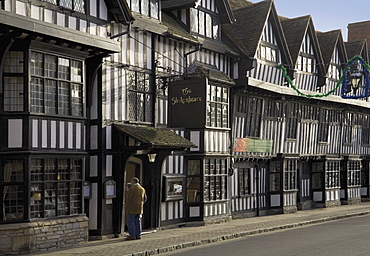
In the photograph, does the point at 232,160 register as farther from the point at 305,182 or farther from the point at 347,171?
the point at 347,171

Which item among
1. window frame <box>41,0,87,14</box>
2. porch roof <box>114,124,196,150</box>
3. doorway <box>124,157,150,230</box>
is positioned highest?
window frame <box>41,0,87,14</box>

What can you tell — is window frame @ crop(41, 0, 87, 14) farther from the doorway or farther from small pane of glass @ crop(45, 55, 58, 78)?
the doorway

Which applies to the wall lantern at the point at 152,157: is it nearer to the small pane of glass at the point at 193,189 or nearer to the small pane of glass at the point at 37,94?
the small pane of glass at the point at 193,189

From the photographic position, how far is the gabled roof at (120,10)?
16953 millimetres

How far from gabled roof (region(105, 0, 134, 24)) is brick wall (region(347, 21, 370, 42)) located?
3108 cm

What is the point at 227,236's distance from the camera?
17.8 m

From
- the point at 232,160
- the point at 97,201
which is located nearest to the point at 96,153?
the point at 97,201

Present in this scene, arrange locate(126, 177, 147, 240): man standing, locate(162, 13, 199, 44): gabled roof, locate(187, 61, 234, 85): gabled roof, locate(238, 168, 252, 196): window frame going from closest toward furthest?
locate(126, 177, 147, 240): man standing, locate(162, 13, 199, 44): gabled roof, locate(187, 61, 234, 85): gabled roof, locate(238, 168, 252, 196): window frame

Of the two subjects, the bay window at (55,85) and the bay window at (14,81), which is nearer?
the bay window at (14,81)

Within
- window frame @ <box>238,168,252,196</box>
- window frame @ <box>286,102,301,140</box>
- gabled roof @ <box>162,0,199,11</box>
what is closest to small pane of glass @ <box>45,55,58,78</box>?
gabled roof @ <box>162,0,199,11</box>

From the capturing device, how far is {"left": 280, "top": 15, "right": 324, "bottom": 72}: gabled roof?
27359mm

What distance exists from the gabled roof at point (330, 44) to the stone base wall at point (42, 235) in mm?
17954

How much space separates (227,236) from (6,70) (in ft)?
25.3

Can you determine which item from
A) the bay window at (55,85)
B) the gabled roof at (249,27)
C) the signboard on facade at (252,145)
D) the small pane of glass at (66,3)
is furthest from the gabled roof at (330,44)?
the small pane of glass at (66,3)
